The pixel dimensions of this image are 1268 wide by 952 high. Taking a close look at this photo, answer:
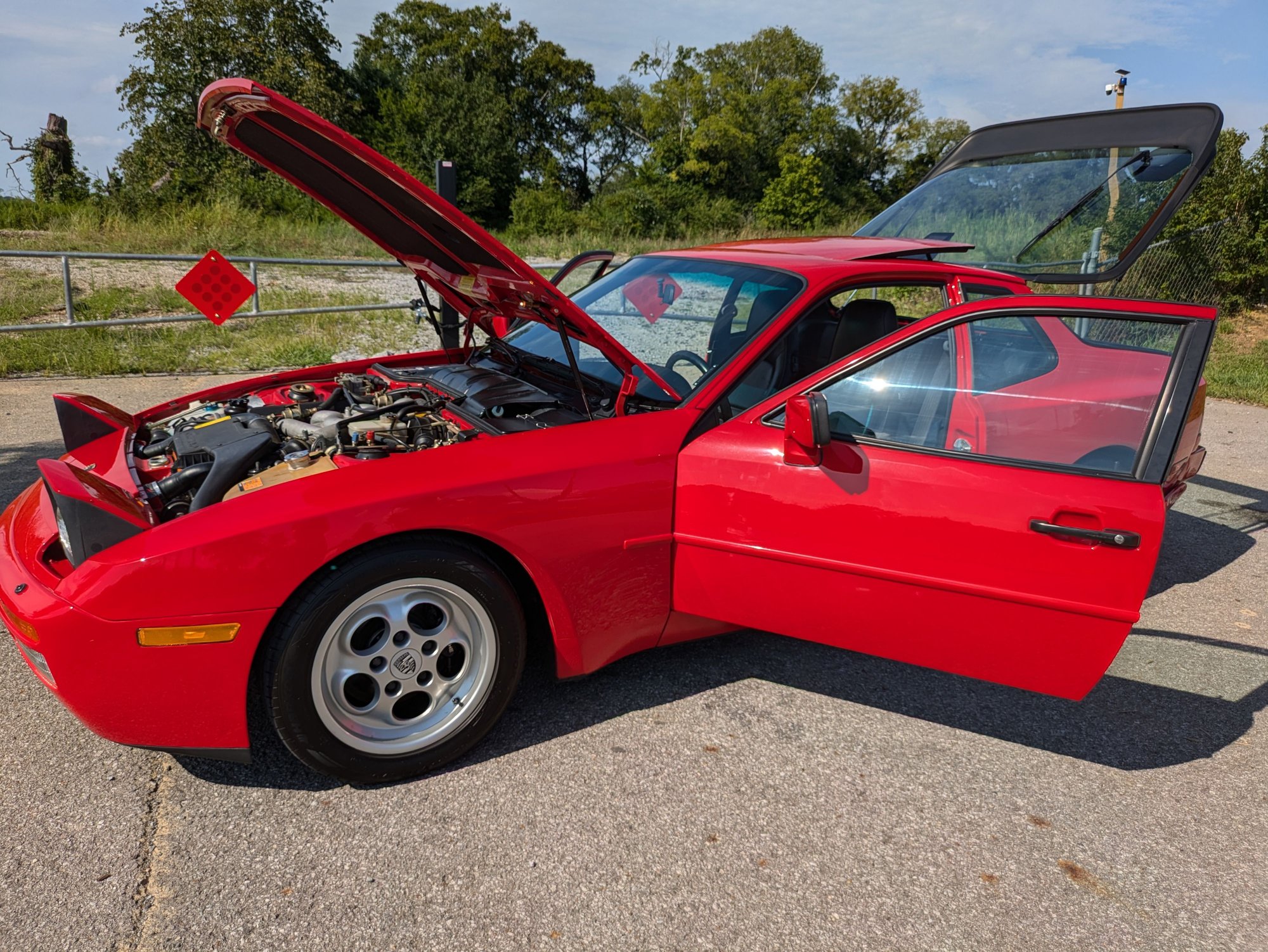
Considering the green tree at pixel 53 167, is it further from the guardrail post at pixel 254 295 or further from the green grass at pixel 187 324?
the guardrail post at pixel 254 295

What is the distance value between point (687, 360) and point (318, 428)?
53.1 inches

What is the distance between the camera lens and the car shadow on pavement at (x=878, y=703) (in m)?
2.80

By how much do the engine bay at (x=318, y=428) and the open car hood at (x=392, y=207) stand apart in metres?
0.30

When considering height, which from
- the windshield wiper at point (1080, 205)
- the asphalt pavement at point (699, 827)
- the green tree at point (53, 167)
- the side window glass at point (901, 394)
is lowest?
the asphalt pavement at point (699, 827)

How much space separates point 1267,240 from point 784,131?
31109mm

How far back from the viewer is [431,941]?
1937 mm

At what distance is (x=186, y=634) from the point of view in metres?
2.10

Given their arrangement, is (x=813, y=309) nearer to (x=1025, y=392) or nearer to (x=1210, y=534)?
(x=1025, y=392)

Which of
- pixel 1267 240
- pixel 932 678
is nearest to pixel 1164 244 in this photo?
pixel 1267 240

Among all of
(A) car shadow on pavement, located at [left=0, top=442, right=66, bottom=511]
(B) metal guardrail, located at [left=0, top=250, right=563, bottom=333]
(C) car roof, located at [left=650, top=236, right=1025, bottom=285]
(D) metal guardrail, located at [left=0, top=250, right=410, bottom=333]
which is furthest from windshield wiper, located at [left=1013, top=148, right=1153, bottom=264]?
(D) metal guardrail, located at [left=0, top=250, right=410, bottom=333]

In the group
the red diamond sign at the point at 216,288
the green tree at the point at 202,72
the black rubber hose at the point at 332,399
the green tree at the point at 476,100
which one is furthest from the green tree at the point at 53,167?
the black rubber hose at the point at 332,399

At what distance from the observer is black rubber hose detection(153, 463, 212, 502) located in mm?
2533

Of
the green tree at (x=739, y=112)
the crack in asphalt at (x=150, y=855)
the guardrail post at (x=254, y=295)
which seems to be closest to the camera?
the crack in asphalt at (x=150, y=855)

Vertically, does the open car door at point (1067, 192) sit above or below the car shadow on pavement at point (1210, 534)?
above
